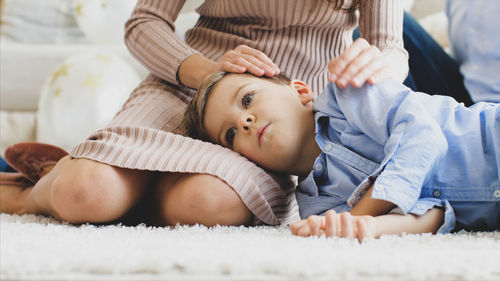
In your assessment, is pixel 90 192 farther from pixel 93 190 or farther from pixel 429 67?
pixel 429 67

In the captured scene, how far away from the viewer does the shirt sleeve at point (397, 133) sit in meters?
0.70

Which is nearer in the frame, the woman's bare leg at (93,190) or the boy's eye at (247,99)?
the woman's bare leg at (93,190)

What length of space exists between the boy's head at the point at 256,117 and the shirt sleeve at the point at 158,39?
0.17 metres

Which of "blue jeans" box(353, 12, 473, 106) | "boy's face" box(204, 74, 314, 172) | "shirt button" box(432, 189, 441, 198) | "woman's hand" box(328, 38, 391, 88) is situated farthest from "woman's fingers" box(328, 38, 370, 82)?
"blue jeans" box(353, 12, 473, 106)

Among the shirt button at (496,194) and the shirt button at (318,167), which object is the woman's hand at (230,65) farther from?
the shirt button at (496,194)

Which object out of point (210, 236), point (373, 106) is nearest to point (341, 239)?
point (210, 236)

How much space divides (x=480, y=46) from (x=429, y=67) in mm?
144

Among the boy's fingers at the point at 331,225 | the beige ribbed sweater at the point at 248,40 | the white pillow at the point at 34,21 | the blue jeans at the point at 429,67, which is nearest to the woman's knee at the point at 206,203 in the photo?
the beige ribbed sweater at the point at 248,40

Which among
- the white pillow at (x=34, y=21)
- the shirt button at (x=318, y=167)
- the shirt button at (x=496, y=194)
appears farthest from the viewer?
the white pillow at (x=34, y=21)

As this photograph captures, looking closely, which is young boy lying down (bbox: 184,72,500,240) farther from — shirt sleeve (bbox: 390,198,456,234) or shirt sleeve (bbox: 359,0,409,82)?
shirt sleeve (bbox: 359,0,409,82)

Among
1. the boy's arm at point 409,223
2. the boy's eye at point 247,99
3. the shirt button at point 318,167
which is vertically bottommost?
the shirt button at point 318,167

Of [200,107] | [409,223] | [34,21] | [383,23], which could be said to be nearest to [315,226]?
[409,223]

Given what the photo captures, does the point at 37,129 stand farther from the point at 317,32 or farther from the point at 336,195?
the point at 336,195

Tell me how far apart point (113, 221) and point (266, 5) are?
0.56 m
